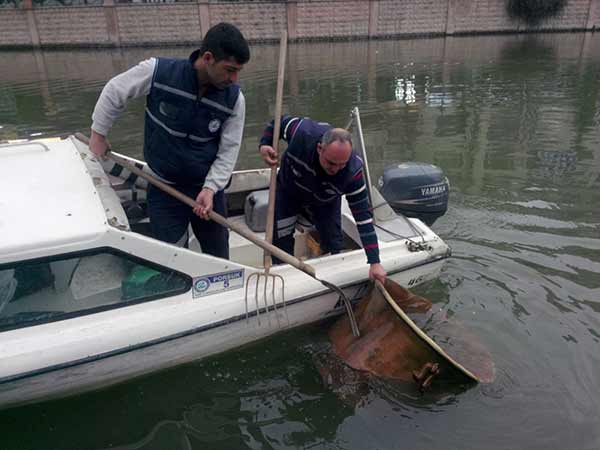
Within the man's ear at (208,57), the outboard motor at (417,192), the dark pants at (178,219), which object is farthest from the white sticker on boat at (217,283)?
the outboard motor at (417,192)

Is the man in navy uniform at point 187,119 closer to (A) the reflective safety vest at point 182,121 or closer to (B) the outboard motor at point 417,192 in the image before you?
(A) the reflective safety vest at point 182,121

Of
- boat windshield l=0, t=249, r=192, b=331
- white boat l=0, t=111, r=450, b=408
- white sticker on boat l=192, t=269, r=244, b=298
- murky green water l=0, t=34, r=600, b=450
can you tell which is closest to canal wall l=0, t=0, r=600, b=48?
murky green water l=0, t=34, r=600, b=450

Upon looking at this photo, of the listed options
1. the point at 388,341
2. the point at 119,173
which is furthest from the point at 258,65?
the point at 388,341

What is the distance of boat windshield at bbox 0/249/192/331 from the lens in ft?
9.48

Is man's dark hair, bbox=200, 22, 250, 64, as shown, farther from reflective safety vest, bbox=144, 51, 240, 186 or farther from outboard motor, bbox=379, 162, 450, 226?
outboard motor, bbox=379, 162, 450, 226

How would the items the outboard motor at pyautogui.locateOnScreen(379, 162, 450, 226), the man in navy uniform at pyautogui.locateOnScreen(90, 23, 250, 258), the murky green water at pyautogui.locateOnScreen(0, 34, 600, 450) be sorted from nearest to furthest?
the man in navy uniform at pyautogui.locateOnScreen(90, 23, 250, 258)
the murky green water at pyautogui.locateOnScreen(0, 34, 600, 450)
the outboard motor at pyautogui.locateOnScreen(379, 162, 450, 226)

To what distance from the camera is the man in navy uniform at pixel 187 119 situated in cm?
299

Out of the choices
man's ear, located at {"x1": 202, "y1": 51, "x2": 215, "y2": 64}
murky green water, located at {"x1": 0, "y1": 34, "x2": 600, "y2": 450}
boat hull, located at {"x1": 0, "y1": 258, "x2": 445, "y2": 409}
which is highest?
man's ear, located at {"x1": 202, "y1": 51, "x2": 215, "y2": 64}

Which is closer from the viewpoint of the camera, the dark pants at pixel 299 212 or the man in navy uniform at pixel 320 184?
the man in navy uniform at pixel 320 184

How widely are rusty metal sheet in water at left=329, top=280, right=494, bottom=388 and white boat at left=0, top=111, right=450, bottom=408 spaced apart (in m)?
0.28

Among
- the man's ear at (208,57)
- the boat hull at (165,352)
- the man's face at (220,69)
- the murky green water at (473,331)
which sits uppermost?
the man's ear at (208,57)

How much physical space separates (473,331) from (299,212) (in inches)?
72.4

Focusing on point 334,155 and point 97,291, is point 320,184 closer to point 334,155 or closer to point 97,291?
point 334,155

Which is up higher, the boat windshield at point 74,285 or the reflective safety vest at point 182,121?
the reflective safety vest at point 182,121
